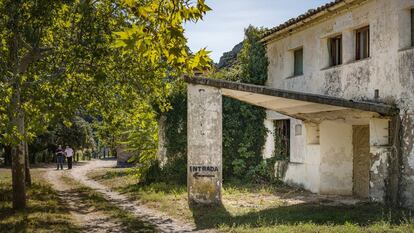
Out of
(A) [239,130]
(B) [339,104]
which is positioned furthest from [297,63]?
(B) [339,104]

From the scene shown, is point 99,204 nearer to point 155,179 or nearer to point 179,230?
point 155,179

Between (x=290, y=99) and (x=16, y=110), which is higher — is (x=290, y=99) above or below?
above

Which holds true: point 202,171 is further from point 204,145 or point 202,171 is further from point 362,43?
point 362,43

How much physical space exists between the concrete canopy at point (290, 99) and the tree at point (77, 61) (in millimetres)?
1816

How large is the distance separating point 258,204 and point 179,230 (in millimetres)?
3659

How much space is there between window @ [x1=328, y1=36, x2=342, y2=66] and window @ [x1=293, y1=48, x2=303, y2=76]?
1.83m

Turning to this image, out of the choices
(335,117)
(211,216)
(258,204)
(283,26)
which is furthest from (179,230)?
(283,26)

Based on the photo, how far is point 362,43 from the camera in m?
14.3

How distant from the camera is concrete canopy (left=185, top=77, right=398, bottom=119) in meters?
12.1

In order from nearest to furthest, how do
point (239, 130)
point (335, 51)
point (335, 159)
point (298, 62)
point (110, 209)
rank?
point (110, 209)
point (335, 51)
point (335, 159)
point (298, 62)
point (239, 130)

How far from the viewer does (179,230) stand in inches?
404

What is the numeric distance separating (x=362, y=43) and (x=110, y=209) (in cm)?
882

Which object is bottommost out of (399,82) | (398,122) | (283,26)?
(398,122)

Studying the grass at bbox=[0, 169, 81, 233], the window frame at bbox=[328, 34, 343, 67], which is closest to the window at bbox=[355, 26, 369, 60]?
the window frame at bbox=[328, 34, 343, 67]
